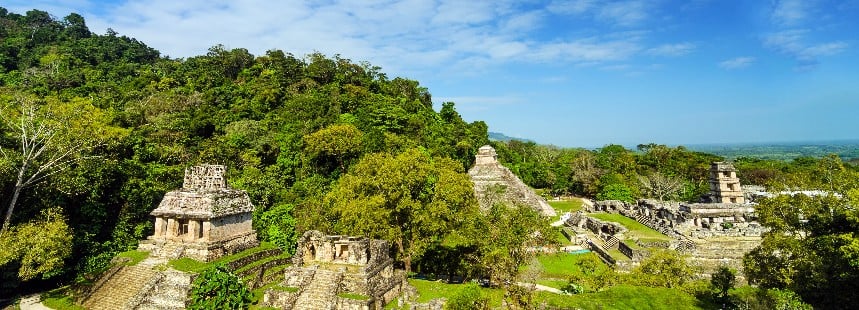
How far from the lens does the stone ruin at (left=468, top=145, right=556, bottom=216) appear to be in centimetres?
3809

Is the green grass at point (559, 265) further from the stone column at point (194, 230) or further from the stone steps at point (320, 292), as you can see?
the stone column at point (194, 230)

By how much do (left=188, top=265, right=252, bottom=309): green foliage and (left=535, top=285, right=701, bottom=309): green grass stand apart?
33.9ft

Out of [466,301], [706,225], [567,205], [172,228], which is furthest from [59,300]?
[567,205]

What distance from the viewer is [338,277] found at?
633 inches

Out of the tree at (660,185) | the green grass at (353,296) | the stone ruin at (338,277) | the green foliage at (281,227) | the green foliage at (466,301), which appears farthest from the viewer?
the tree at (660,185)

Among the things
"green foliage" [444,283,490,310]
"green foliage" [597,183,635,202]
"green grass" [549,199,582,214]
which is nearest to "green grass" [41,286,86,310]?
"green foliage" [444,283,490,310]

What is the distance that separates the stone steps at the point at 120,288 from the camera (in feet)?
55.7

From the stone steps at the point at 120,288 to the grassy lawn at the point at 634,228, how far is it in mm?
27681

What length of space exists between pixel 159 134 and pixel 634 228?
1446 inches

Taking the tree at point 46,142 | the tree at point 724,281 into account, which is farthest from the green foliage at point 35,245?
the tree at point 724,281

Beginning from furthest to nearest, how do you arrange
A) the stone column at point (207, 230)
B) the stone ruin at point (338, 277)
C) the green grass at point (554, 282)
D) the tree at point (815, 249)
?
the green grass at point (554, 282)
the stone column at point (207, 230)
the stone ruin at point (338, 277)
the tree at point (815, 249)

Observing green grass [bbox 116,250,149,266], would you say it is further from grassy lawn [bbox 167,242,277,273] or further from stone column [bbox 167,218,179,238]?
grassy lawn [bbox 167,242,277,273]

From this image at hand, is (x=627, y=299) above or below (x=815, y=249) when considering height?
below

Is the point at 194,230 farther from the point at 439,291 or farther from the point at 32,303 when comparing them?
the point at 439,291
